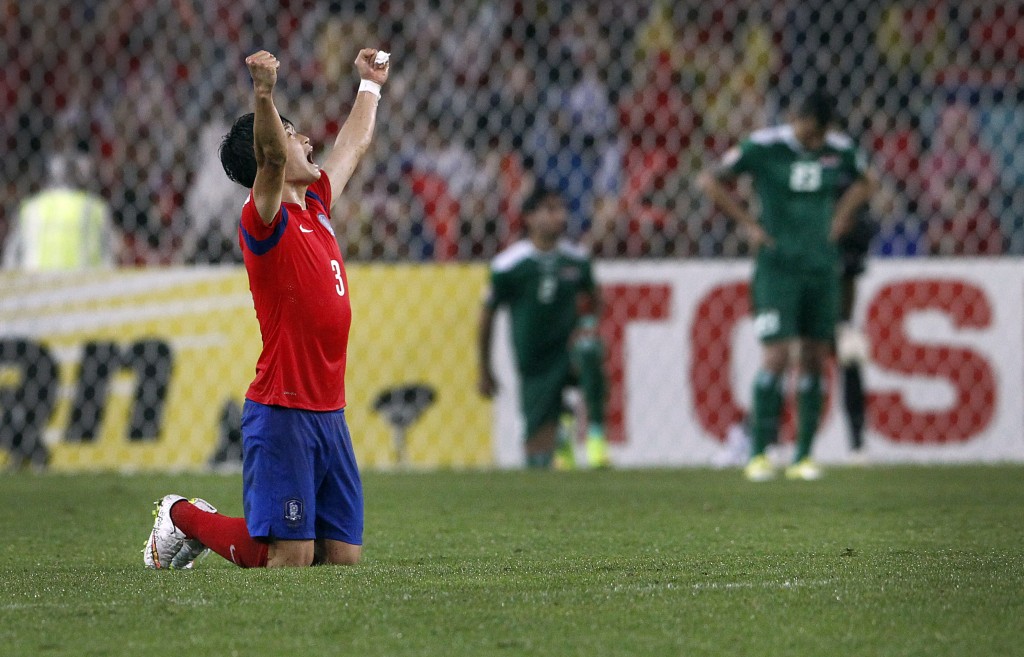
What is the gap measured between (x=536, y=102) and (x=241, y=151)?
639cm

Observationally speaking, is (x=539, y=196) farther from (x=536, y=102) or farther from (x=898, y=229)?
(x=898, y=229)

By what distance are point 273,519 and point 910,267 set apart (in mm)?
6025

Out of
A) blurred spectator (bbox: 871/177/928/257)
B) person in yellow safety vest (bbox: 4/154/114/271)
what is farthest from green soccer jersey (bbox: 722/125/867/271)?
person in yellow safety vest (bbox: 4/154/114/271)

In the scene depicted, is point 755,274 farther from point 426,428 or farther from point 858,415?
point 426,428

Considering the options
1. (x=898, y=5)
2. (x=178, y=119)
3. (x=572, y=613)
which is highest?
(x=898, y=5)

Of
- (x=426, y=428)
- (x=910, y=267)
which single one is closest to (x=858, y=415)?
(x=910, y=267)

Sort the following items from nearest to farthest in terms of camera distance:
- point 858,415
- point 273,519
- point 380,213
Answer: point 273,519
point 858,415
point 380,213

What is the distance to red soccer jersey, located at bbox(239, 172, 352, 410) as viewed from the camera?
14.4 ft

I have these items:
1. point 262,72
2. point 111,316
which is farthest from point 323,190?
point 111,316

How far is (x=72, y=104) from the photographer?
34.9 feet

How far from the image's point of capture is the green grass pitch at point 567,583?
10.0ft

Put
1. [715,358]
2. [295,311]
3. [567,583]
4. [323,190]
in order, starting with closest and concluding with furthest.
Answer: [567,583]
[295,311]
[323,190]
[715,358]

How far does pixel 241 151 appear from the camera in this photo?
447 cm

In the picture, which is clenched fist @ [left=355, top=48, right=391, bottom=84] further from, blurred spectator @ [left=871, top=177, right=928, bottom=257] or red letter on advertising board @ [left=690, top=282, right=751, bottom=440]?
blurred spectator @ [left=871, top=177, right=928, bottom=257]
